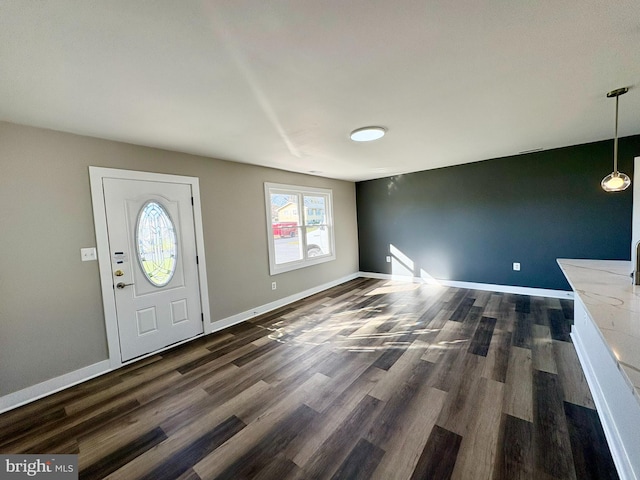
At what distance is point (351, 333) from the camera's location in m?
3.26

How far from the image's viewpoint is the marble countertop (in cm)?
101

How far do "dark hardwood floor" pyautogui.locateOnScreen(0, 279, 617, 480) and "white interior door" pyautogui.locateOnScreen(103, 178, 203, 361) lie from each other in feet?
0.99

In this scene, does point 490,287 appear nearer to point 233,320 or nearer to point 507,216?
point 507,216

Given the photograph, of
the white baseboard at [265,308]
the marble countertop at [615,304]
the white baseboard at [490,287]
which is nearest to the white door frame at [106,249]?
the white baseboard at [265,308]

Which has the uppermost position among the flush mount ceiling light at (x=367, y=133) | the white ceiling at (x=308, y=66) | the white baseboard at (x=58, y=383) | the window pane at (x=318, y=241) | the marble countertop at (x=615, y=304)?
the white ceiling at (x=308, y=66)

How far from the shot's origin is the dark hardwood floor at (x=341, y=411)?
4.95 ft

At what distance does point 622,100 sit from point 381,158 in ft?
7.97

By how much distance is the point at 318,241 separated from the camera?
545 centimetres

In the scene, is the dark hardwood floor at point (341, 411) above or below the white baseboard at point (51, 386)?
below

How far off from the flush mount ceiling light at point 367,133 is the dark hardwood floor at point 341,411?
92.6 inches

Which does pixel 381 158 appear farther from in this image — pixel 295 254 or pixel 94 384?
pixel 94 384

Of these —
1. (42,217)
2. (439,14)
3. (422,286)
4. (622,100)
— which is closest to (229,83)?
(439,14)

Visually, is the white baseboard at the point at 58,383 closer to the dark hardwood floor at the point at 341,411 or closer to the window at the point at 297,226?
the dark hardwood floor at the point at 341,411

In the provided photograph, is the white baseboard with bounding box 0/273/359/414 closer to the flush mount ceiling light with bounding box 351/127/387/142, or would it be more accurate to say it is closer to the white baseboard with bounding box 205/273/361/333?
the white baseboard with bounding box 205/273/361/333
